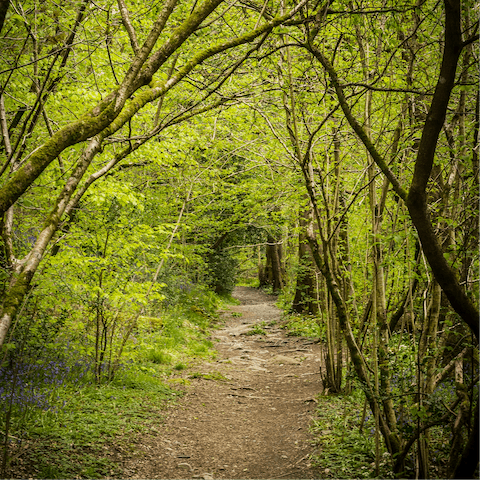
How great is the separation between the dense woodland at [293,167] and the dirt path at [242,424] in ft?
2.99

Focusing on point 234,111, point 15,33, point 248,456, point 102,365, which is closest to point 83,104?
point 15,33

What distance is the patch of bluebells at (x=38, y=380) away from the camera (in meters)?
4.10

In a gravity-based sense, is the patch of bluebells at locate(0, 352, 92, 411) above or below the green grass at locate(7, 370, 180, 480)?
above

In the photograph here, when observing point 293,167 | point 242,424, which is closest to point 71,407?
point 242,424

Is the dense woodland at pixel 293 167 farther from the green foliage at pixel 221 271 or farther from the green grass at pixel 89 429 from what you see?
the green foliage at pixel 221 271

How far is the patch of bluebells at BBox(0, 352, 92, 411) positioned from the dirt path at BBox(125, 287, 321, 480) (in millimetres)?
1294

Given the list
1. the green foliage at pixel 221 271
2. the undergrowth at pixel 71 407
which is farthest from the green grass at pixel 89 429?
the green foliage at pixel 221 271

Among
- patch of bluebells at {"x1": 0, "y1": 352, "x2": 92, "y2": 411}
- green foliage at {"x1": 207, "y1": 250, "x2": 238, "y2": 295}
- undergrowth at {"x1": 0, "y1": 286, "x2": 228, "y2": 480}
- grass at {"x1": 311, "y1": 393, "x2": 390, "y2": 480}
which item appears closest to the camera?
undergrowth at {"x1": 0, "y1": 286, "x2": 228, "y2": 480}

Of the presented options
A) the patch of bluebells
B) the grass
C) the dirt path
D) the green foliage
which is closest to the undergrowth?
the patch of bluebells

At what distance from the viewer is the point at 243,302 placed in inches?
797

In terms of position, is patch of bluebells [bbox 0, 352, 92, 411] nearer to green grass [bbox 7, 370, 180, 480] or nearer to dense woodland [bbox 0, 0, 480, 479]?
dense woodland [bbox 0, 0, 480, 479]

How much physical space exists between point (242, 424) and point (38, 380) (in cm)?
296

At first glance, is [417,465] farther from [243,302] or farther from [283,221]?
[243,302]

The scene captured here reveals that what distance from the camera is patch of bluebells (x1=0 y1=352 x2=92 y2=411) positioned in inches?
161
